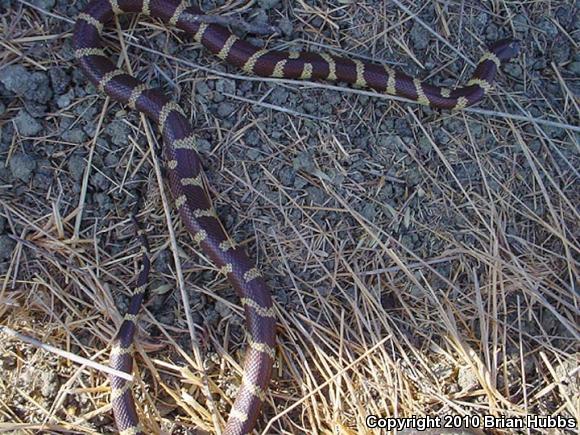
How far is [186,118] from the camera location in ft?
14.5

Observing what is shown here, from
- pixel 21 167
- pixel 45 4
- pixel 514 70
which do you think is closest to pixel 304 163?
pixel 514 70

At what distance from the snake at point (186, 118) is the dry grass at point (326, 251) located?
0.12m

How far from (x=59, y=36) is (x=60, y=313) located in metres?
2.28

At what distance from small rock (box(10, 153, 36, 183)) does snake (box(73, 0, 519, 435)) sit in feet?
2.71

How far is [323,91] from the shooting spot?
4.58 meters

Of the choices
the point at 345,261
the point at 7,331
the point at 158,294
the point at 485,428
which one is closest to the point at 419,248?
the point at 345,261

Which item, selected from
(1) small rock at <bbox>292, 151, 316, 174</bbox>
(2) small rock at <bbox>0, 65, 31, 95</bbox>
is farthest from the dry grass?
(2) small rock at <bbox>0, 65, 31, 95</bbox>

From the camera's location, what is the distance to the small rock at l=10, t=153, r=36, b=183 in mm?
4164

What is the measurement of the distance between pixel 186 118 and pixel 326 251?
162 cm

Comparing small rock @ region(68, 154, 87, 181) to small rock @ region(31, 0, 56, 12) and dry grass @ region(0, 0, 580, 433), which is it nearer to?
dry grass @ region(0, 0, 580, 433)

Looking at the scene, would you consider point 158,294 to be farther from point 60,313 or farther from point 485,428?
point 485,428

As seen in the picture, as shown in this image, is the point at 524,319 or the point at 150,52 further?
the point at 150,52

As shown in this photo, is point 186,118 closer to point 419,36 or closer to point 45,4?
point 45,4

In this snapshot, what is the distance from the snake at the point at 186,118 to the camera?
397 cm
